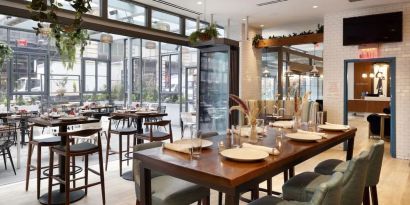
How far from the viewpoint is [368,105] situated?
10.5 metres

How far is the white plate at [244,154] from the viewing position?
5.82ft

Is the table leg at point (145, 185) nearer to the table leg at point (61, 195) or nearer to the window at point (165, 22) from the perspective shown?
the table leg at point (61, 195)

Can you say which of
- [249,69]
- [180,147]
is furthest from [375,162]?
[249,69]

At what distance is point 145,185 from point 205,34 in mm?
4910

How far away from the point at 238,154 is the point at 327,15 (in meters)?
6.06

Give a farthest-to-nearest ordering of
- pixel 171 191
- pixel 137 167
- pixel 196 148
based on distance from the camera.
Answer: pixel 137 167 → pixel 171 191 → pixel 196 148

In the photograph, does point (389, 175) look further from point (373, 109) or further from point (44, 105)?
point (44, 105)

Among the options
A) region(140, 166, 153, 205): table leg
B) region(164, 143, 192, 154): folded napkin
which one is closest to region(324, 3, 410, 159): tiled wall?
region(164, 143, 192, 154): folded napkin

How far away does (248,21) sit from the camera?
7.62 m

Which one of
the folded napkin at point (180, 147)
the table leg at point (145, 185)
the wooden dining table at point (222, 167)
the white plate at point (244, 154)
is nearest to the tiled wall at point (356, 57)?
the wooden dining table at point (222, 167)

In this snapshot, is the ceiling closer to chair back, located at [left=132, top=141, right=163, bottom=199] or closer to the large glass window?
the large glass window

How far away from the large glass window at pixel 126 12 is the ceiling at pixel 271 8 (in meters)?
0.23

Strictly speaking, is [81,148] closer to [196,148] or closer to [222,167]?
[196,148]

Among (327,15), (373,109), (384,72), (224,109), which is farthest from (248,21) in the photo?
(384,72)
